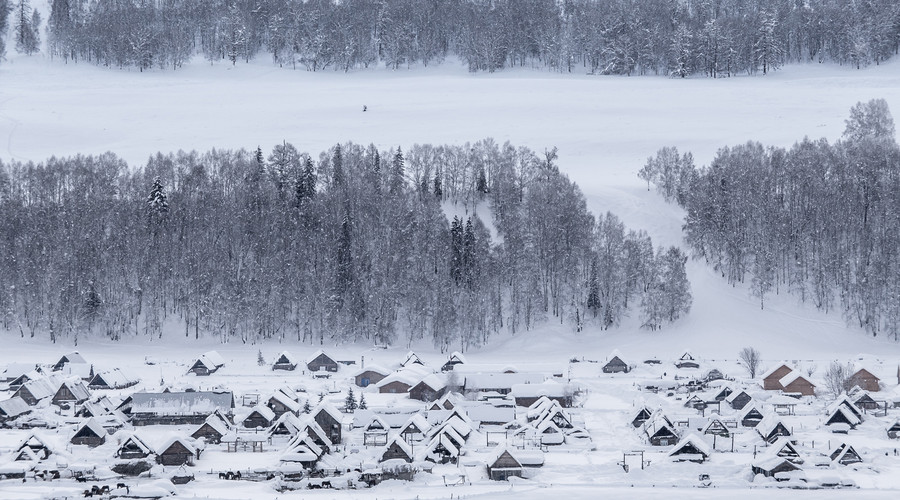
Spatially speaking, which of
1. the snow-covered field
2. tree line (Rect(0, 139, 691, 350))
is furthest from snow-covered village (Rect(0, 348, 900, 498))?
tree line (Rect(0, 139, 691, 350))

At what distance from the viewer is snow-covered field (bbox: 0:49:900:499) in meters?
48.0

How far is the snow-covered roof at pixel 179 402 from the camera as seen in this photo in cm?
5400

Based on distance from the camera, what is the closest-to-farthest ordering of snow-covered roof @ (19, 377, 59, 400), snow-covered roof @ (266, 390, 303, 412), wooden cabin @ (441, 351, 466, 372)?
1. snow-covered roof @ (266, 390, 303, 412)
2. snow-covered roof @ (19, 377, 59, 400)
3. wooden cabin @ (441, 351, 466, 372)

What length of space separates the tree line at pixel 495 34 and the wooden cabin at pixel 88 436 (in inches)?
3931

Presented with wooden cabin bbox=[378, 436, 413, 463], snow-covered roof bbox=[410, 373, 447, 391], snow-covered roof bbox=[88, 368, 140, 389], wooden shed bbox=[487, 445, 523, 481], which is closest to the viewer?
wooden shed bbox=[487, 445, 523, 481]

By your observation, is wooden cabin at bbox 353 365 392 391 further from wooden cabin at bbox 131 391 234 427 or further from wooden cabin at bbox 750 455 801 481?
wooden cabin at bbox 750 455 801 481

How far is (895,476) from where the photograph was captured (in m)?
41.8

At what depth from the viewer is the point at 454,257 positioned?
81688mm

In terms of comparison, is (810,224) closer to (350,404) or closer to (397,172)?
(397,172)

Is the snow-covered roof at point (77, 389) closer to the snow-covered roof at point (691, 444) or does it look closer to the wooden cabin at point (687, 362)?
the snow-covered roof at point (691, 444)

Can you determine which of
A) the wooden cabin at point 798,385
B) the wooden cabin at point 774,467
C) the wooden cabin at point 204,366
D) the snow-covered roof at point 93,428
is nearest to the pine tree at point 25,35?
the wooden cabin at point 204,366

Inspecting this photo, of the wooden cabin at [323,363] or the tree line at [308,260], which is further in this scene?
the tree line at [308,260]

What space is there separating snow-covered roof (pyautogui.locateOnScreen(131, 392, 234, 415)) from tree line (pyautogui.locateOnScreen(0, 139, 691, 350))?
22.4 meters

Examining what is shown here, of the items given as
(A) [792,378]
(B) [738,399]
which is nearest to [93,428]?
(B) [738,399]
